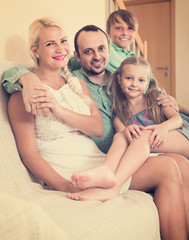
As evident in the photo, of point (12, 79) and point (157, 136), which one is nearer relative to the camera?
point (12, 79)

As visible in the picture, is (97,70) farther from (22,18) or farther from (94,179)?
(94,179)

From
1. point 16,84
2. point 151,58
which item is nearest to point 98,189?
point 16,84

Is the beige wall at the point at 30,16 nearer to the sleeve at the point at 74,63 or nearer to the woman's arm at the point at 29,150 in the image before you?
the sleeve at the point at 74,63

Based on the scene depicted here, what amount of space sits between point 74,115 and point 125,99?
477mm

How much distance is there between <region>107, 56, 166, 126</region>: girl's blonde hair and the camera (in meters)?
1.42

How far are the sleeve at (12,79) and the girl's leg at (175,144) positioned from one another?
2.01ft

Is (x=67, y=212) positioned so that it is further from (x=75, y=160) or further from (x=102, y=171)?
(x=75, y=160)

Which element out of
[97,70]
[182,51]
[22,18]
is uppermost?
[22,18]

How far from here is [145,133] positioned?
3.72 feet

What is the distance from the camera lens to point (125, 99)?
1.53 metres

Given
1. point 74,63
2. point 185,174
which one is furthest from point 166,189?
point 74,63

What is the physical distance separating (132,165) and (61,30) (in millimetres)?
617

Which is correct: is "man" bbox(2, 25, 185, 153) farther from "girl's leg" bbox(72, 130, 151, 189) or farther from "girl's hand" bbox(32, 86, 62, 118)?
"girl's hand" bbox(32, 86, 62, 118)

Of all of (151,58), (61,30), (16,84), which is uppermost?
(61,30)
